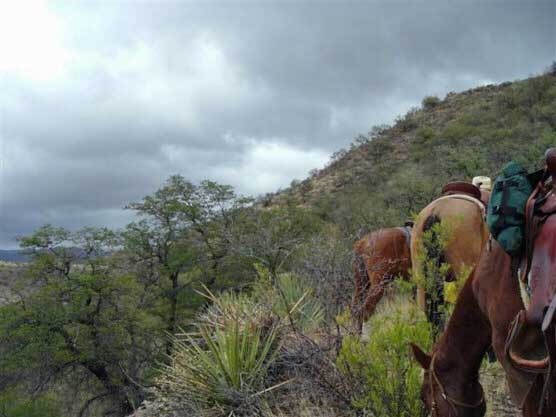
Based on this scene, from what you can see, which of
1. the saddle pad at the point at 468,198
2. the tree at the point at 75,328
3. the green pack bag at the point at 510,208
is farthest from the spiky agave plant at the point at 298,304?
the tree at the point at 75,328

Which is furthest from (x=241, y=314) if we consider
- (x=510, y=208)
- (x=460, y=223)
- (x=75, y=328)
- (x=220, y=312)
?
(x=75, y=328)

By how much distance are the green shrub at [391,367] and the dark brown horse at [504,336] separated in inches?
35.7

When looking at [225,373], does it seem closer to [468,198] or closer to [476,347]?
[468,198]

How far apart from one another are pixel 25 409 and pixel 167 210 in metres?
7.47

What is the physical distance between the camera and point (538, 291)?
1921 millimetres

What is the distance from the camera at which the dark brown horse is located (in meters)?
1.92

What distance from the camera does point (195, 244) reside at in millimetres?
18375

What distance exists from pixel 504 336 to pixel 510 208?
0.57 metres

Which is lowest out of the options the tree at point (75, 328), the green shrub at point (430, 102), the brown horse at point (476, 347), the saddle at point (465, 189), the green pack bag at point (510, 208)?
the tree at point (75, 328)

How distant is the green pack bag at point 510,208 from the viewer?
2.14 m

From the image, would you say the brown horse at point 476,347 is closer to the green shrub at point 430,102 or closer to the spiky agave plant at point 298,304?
the spiky agave plant at point 298,304

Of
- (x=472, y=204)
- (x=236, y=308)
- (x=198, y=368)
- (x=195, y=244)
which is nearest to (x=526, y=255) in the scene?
(x=472, y=204)

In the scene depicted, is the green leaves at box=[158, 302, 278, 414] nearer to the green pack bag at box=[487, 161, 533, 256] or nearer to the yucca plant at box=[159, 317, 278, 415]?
the yucca plant at box=[159, 317, 278, 415]

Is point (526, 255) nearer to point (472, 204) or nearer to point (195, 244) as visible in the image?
point (472, 204)
